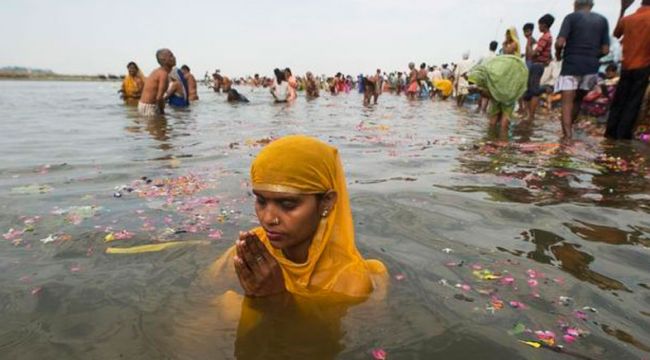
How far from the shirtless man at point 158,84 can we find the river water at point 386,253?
16.9ft

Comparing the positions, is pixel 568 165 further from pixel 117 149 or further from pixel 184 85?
pixel 184 85

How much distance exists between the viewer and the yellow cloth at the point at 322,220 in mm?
2227

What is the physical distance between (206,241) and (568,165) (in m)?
4.41

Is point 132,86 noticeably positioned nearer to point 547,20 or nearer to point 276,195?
point 547,20

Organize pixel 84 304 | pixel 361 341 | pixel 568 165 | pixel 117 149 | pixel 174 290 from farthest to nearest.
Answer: pixel 117 149 < pixel 568 165 < pixel 174 290 < pixel 84 304 < pixel 361 341

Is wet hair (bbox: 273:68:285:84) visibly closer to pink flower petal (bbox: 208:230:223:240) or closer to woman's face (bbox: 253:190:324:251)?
pink flower petal (bbox: 208:230:223:240)

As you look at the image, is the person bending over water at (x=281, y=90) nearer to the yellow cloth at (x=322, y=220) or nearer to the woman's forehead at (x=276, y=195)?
the yellow cloth at (x=322, y=220)

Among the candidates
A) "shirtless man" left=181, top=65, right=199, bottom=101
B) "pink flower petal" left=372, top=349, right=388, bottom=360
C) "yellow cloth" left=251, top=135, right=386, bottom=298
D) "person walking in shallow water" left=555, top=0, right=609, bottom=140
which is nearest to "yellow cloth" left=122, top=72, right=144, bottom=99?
"shirtless man" left=181, top=65, right=199, bottom=101

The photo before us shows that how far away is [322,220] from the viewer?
2457 millimetres

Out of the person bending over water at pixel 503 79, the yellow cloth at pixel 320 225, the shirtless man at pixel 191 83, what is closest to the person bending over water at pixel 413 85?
the shirtless man at pixel 191 83

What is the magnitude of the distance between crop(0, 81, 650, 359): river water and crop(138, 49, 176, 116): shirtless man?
5.16 m

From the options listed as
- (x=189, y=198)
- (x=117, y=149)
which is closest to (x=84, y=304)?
(x=189, y=198)

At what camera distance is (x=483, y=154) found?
670 centimetres

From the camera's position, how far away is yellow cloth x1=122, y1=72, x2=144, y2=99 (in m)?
16.2
